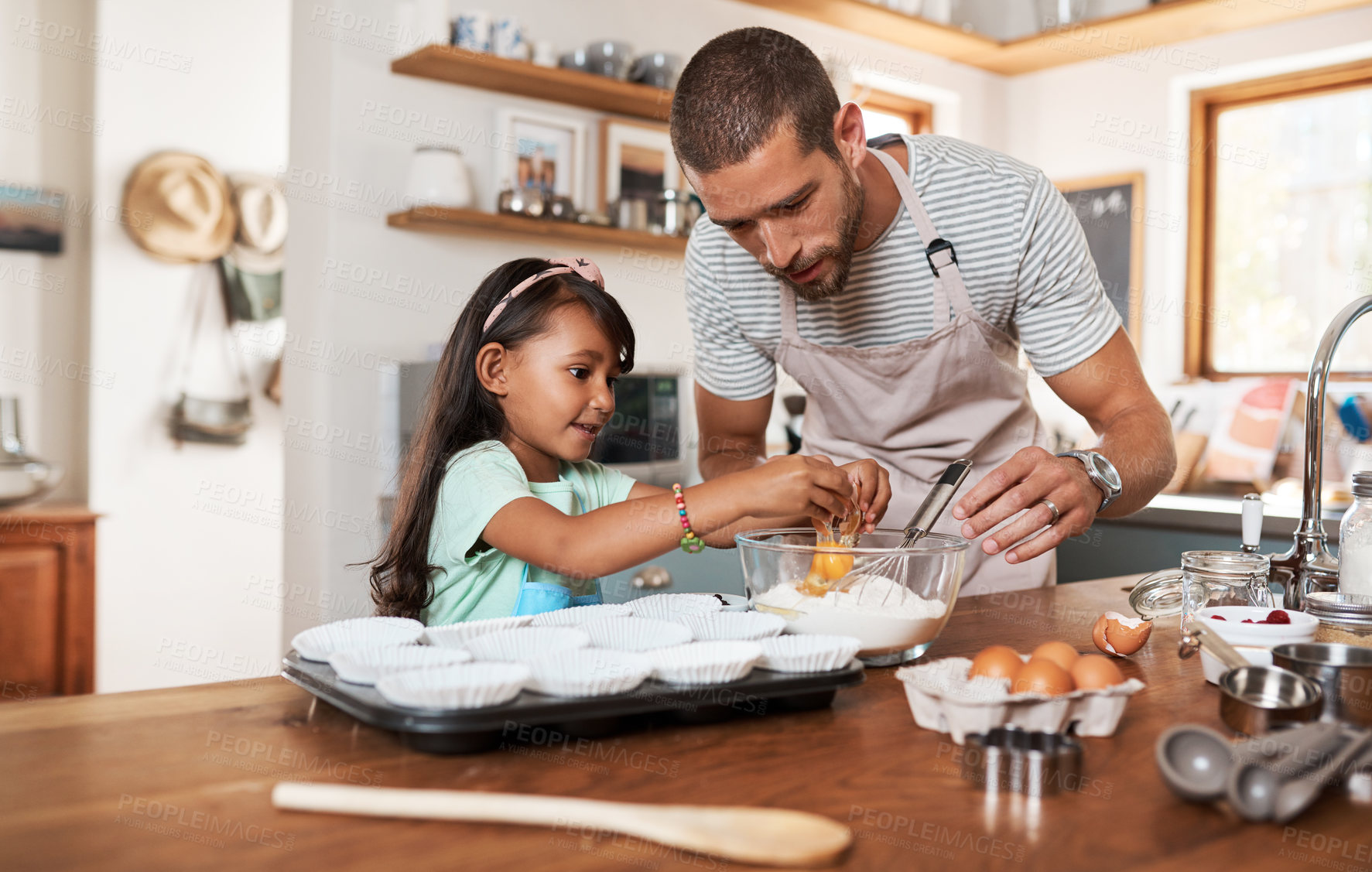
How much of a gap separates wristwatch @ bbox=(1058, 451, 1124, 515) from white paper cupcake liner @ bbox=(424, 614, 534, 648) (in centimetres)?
72

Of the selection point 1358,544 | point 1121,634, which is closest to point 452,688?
point 1121,634

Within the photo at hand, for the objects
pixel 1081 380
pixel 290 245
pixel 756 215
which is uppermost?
pixel 290 245

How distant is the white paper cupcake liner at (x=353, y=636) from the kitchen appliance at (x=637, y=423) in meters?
1.77

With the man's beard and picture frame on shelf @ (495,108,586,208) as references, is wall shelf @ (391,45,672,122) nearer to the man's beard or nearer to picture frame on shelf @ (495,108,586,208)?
picture frame on shelf @ (495,108,586,208)

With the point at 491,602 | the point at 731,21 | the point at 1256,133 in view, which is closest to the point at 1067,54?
the point at 1256,133

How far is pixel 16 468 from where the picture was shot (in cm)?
308

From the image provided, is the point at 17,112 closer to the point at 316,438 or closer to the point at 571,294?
the point at 316,438

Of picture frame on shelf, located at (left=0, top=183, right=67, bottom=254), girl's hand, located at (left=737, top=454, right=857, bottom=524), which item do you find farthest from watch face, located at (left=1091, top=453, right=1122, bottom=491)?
picture frame on shelf, located at (left=0, top=183, right=67, bottom=254)

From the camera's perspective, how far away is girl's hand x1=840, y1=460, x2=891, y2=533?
121 centimetres

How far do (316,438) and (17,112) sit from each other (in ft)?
5.34

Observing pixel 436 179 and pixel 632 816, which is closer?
pixel 632 816

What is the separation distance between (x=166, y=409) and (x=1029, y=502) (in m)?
3.14

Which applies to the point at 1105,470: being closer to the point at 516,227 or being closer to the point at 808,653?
the point at 808,653

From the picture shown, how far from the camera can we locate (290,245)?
279cm
